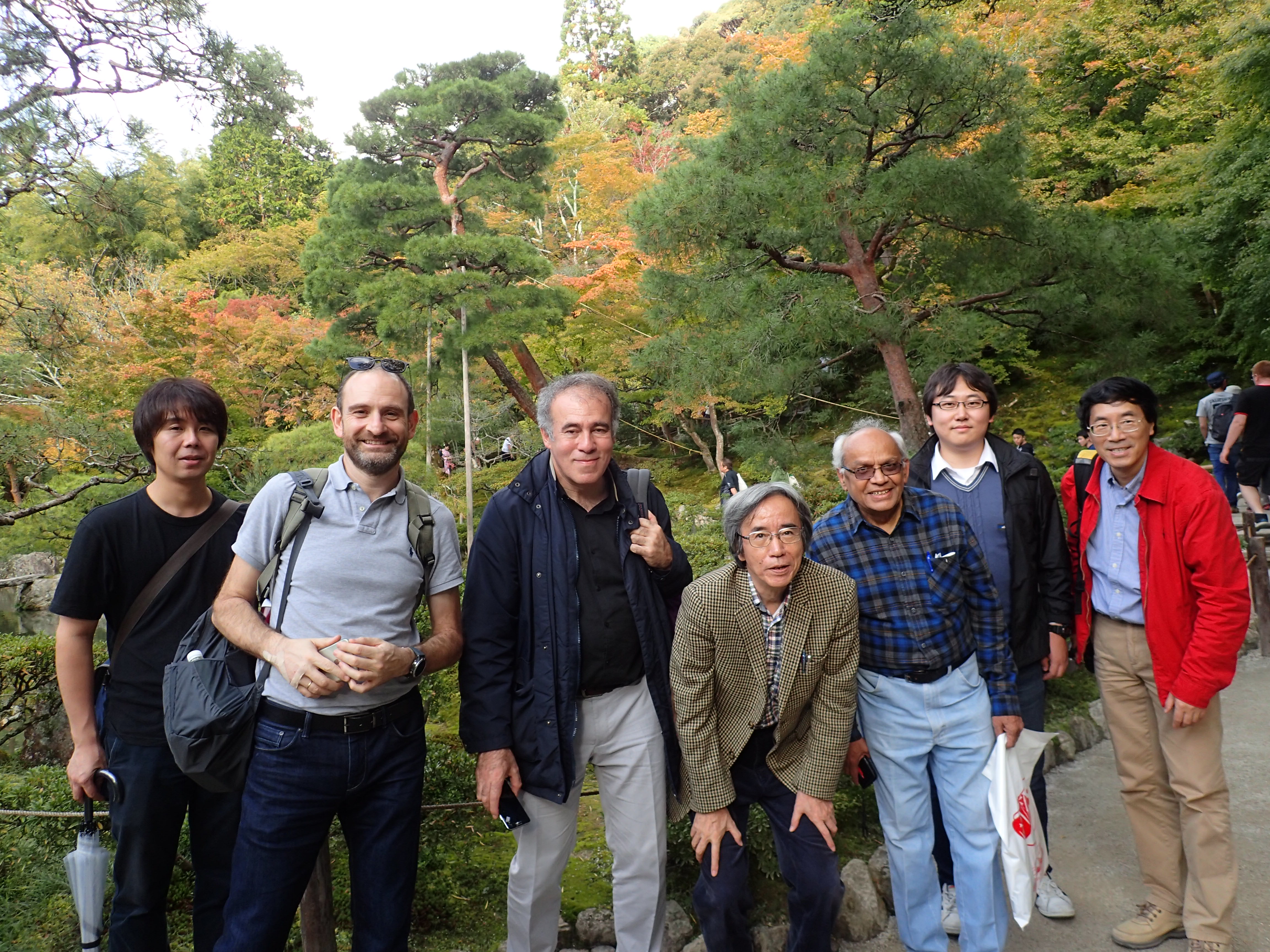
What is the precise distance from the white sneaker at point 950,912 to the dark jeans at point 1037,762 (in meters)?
0.02

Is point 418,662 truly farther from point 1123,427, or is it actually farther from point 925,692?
point 1123,427

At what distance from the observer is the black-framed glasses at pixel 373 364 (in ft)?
6.41

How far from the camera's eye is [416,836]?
1871mm

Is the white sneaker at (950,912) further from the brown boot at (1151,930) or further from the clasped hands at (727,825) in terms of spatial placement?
the clasped hands at (727,825)

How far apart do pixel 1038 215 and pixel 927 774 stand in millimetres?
7539

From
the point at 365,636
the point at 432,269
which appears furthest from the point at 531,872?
the point at 432,269

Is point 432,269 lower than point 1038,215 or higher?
higher

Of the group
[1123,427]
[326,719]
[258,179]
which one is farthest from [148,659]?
[258,179]

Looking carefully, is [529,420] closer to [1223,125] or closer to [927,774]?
[1223,125]

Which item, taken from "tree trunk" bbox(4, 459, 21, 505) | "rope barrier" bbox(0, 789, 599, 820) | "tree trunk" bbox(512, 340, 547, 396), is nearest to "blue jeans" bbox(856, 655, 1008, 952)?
"rope barrier" bbox(0, 789, 599, 820)

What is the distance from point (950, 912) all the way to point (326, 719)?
206cm

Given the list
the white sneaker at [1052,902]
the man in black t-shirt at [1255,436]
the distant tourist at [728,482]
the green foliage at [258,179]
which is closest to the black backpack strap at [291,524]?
the white sneaker at [1052,902]

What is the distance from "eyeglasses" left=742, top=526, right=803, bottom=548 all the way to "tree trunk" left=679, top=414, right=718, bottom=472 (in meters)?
13.3

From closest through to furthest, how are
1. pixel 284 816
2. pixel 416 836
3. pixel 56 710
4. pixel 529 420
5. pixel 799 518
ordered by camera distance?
pixel 284 816, pixel 416 836, pixel 799 518, pixel 56 710, pixel 529 420
